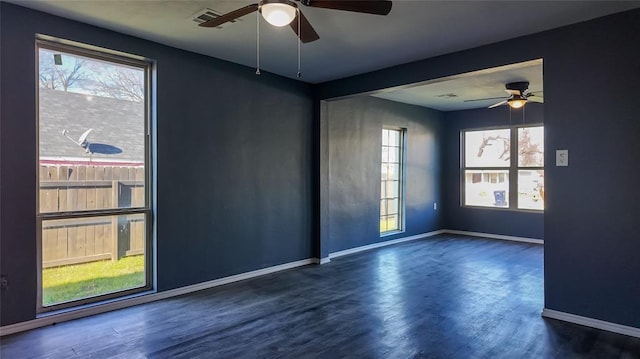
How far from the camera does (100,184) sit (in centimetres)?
354

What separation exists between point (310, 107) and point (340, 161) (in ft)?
3.32

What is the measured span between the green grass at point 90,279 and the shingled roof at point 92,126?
1007 millimetres

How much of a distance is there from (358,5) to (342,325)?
245cm

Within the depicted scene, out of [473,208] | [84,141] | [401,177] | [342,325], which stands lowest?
[342,325]

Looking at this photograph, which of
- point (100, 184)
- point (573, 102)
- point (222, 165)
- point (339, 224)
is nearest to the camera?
point (573, 102)

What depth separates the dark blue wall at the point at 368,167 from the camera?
5797mm

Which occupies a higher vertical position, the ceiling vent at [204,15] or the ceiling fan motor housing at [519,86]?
the ceiling vent at [204,15]

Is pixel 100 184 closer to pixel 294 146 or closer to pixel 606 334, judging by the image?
pixel 294 146

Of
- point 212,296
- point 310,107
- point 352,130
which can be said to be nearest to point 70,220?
point 212,296

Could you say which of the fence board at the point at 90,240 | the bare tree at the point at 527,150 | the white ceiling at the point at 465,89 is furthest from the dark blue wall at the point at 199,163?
the bare tree at the point at 527,150

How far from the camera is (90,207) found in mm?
3471

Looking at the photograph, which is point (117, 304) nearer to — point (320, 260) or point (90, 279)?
point (90, 279)

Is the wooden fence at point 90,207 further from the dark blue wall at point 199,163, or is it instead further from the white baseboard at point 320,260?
the white baseboard at point 320,260

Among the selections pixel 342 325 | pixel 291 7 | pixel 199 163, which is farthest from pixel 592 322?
pixel 199 163
